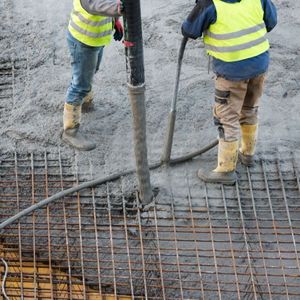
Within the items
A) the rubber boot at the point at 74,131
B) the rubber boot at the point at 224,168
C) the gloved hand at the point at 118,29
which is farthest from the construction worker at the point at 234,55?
the rubber boot at the point at 74,131

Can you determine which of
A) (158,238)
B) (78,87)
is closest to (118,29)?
(78,87)

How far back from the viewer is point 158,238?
15.2 feet

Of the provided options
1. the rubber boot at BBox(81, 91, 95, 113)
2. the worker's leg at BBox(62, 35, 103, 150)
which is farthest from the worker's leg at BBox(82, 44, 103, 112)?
the worker's leg at BBox(62, 35, 103, 150)

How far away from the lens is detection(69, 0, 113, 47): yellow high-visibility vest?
4.59 meters

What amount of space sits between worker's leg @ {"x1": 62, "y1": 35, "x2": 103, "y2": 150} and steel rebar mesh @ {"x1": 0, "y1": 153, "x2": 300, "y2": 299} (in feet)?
0.70

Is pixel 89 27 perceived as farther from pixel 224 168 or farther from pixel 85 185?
pixel 224 168

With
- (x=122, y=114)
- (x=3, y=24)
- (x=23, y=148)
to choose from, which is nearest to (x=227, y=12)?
(x=122, y=114)

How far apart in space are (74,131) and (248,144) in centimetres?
126

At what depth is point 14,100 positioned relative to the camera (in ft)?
18.1

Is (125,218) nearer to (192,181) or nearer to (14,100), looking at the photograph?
(192,181)

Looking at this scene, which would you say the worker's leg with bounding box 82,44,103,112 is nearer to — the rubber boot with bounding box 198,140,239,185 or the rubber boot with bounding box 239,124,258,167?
the rubber boot with bounding box 198,140,239,185

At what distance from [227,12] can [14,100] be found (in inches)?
80.3

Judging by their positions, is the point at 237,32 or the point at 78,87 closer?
the point at 237,32

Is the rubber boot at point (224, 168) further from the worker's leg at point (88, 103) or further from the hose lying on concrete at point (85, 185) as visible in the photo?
the worker's leg at point (88, 103)
